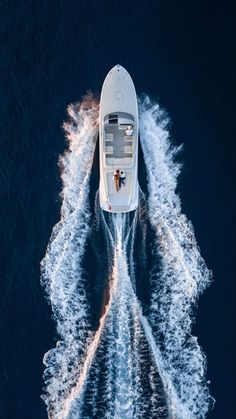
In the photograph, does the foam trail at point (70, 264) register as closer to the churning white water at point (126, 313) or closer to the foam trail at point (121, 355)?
the churning white water at point (126, 313)

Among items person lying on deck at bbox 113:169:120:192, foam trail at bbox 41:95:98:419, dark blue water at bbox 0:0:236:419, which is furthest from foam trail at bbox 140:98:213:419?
foam trail at bbox 41:95:98:419

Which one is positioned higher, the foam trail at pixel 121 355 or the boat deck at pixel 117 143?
the boat deck at pixel 117 143

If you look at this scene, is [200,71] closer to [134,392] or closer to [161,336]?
[161,336]

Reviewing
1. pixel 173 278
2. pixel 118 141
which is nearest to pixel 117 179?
pixel 118 141

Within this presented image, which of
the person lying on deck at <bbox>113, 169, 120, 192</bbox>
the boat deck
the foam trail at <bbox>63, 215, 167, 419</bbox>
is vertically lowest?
the foam trail at <bbox>63, 215, 167, 419</bbox>

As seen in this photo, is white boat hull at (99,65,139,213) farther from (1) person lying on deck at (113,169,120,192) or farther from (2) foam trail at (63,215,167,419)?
(2) foam trail at (63,215,167,419)

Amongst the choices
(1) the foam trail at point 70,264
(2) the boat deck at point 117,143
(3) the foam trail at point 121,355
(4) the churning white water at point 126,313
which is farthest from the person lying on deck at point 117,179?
(3) the foam trail at point 121,355

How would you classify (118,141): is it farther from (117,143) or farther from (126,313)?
(126,313)
